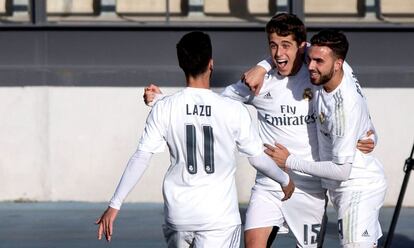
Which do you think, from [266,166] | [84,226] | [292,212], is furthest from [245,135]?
[84,226]

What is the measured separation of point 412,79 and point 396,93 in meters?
0.22

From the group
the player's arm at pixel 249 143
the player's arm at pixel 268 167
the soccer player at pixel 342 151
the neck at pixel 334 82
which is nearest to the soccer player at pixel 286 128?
the soccer player at pixel 342 151

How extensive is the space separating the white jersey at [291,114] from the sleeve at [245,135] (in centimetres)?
111

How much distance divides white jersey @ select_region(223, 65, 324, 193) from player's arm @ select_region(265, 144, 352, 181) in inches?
8.3

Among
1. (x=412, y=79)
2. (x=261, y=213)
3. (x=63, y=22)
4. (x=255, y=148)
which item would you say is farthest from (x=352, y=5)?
(x=255, y=148)

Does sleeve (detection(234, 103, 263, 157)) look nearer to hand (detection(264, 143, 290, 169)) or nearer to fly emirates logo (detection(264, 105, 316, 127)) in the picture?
hand (detection(264, 143, 290, 169))

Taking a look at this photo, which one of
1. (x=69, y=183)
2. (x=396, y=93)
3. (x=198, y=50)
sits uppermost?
(x=198, y=50)

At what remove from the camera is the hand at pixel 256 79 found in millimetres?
8094

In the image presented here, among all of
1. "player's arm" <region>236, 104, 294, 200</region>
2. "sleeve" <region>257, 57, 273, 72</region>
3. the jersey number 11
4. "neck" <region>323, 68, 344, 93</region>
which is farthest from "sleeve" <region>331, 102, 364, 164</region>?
the jersey number 11

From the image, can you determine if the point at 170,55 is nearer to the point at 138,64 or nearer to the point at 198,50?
the point at 138,64

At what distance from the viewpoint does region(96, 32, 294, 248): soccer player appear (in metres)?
6.85

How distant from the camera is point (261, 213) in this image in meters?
8.23

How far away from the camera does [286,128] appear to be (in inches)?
318

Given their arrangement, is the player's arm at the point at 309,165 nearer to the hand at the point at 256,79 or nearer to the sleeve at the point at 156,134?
the hand at the point at 256,79
